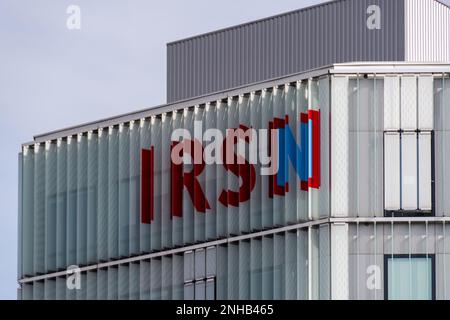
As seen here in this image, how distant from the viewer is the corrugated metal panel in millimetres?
127938

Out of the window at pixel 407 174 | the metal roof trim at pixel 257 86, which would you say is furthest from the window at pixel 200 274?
the window at pixel 407 174

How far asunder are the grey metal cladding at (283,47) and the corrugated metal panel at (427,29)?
1.78 ft

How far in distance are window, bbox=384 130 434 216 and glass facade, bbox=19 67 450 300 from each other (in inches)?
1.8


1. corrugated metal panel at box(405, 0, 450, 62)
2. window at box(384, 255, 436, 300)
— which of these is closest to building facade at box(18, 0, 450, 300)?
window at box(384, 255, 436, 300)

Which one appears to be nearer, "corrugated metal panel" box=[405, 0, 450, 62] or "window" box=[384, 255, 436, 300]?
"window" box=[384, 255, 436, 300]

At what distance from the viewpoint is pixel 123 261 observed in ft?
351

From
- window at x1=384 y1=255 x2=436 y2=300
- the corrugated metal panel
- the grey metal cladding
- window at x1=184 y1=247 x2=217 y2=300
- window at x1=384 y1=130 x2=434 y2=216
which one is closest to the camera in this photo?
window at x1=384 y1=255 x2=436 y2=300

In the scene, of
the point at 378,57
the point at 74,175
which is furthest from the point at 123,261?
the point at 378,57

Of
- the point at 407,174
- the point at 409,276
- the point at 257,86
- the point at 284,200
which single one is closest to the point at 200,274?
the point at 284,200

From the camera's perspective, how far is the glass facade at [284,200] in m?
92.4

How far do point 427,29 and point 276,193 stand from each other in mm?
36691

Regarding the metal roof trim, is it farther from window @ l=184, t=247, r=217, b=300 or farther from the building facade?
window @ l=184, t=247, r=217, b=300
